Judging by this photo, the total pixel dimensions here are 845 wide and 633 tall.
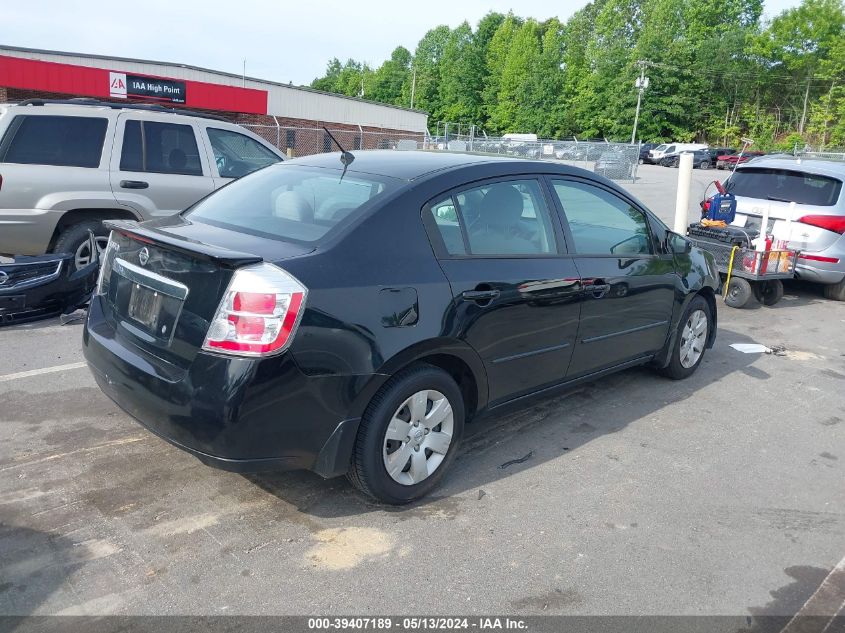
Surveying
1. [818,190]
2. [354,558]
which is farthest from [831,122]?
[354,558]

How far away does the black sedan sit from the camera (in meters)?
2.95

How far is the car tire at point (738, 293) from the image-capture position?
8352 millimetres

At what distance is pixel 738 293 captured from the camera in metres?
8.46

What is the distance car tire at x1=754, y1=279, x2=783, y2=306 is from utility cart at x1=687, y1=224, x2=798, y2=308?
12mm

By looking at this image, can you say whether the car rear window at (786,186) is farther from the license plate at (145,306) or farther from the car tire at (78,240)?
the license plate at (145,306)

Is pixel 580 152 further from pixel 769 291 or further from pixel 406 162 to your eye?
pixel 406 162

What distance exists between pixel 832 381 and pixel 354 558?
4825 millimetres

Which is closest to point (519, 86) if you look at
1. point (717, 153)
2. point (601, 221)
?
point (717, 153)

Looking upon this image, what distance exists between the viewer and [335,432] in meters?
3.13

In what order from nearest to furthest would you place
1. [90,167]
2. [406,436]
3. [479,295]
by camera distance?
[406,436], [479,295], [90,167]

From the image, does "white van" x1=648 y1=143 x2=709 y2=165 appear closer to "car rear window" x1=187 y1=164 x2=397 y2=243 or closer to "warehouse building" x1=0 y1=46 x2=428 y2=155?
"warehouse building" x1=0 y1=46 x2=428 y2=155

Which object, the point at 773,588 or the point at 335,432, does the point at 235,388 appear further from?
the point at 773,588

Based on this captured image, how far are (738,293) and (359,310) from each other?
6.72 metres

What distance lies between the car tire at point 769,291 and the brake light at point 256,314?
763cm
